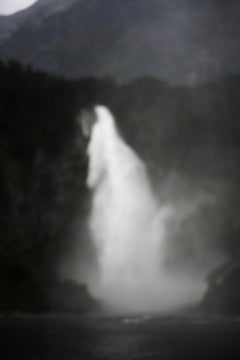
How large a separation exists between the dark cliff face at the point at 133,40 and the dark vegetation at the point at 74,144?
90.3 feet

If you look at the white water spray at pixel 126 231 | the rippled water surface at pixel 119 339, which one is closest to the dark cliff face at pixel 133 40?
the white water spray at pixel 126 231

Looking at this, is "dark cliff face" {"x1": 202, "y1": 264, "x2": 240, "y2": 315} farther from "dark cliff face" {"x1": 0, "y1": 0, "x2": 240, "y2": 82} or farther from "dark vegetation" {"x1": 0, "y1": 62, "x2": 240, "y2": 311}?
"dark cliff face" {"x1": 0, "y1": 0, "x2": 240, "y2": 82}

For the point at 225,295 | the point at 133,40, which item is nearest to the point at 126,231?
the point at 225,295

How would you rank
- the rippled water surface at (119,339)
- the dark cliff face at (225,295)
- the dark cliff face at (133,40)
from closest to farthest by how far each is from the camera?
the rippled water surface at (119,339) < the dark cliff face at (225,295) < the dark cliff face at (133,40)

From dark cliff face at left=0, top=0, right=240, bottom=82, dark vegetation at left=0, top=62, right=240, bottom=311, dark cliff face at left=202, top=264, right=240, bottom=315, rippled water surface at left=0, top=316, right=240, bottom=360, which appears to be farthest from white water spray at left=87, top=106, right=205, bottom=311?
dark cliff face at left=0, top=0, right=240, bottom=82

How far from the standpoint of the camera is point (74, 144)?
107250 mm

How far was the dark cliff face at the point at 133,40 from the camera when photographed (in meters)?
156

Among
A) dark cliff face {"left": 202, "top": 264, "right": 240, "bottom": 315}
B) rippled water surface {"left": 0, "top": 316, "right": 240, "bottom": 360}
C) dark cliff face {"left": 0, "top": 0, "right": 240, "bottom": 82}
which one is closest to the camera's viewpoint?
rippled water surface {"left": 0, "top": 316, "right": 240, "bottom": 360}

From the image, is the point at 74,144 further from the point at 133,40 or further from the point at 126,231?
the point at 133,40

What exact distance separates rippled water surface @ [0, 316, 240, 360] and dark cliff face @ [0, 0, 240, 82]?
3601 inches

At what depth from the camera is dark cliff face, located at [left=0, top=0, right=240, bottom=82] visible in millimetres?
156375

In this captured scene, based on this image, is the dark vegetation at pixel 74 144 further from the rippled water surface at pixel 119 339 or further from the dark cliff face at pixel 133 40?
the dark cliff face at pixel 133 40

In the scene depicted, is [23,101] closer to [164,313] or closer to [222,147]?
[222,147]

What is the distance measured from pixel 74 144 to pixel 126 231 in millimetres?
23897
